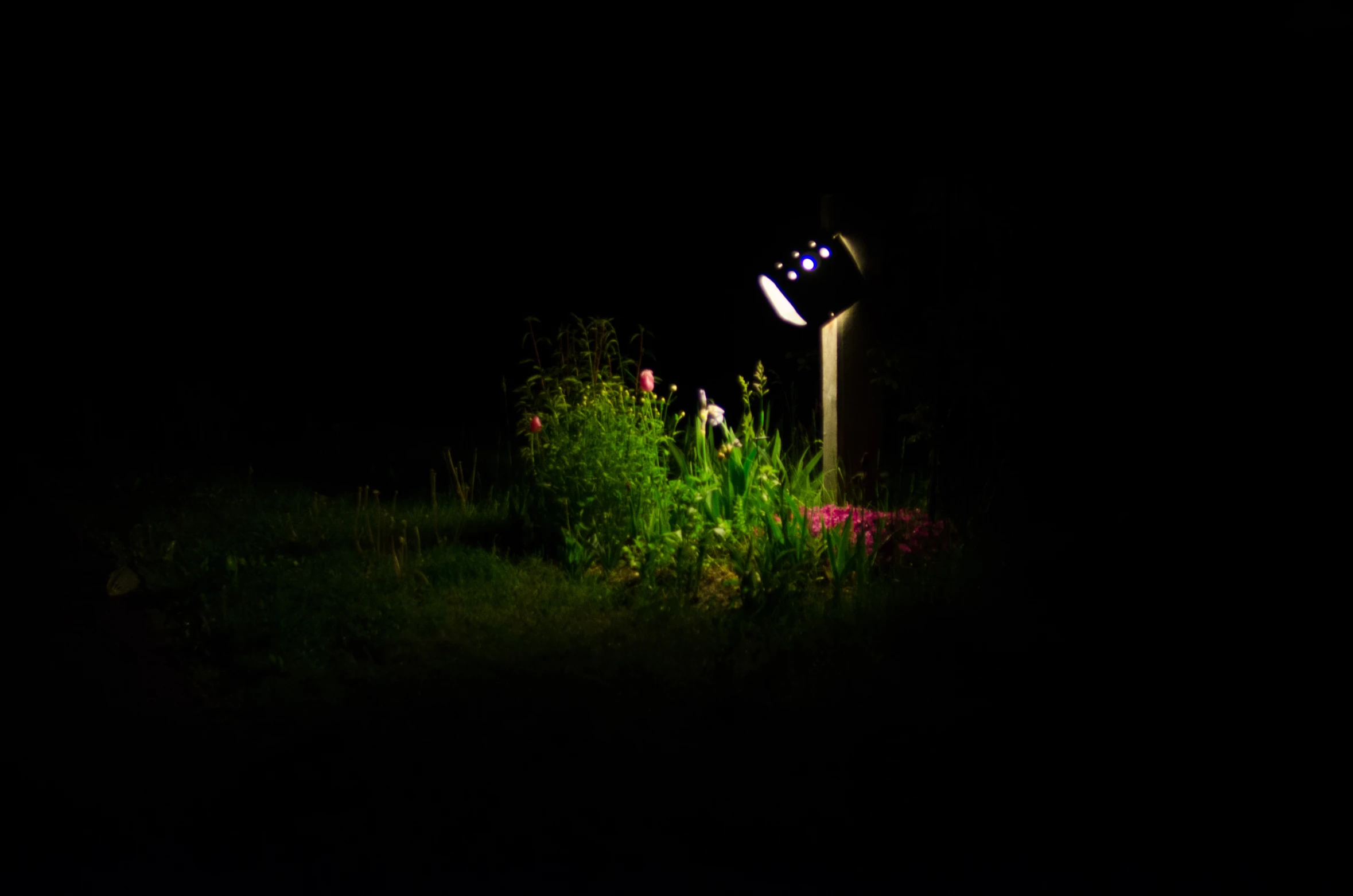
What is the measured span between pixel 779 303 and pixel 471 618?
2579 millimetres

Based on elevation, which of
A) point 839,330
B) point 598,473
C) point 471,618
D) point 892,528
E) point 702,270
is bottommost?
point 471,618

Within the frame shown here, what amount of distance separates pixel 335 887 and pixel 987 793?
5.74ft

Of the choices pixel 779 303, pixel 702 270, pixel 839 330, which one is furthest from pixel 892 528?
pixel 702 270

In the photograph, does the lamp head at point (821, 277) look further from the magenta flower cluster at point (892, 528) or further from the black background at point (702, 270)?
the magenta flower cluster at point (892, 528)

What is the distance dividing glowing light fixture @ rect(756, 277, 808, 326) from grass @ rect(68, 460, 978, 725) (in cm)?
153

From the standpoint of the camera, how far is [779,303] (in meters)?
5.53

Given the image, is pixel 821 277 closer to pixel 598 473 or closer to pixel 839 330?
pixel 839 330

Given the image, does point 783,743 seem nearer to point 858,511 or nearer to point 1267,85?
point 858,511

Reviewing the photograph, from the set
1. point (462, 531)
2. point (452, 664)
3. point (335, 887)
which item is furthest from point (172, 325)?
point (335, 887)

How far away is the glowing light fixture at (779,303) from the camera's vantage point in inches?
214

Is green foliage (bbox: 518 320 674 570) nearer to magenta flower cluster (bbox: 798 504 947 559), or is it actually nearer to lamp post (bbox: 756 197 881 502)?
magenta flower cluster (bbox: 798 504 947 559)

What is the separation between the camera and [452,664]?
3.56 meters

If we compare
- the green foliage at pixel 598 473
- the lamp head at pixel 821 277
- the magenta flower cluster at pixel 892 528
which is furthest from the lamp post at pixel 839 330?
the green foliage at pixel 598 473

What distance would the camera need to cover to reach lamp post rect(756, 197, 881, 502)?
514 cm
